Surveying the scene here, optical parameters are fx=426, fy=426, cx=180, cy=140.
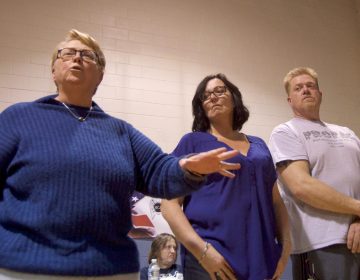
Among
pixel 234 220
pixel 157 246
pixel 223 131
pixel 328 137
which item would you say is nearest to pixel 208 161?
pixel 234 220

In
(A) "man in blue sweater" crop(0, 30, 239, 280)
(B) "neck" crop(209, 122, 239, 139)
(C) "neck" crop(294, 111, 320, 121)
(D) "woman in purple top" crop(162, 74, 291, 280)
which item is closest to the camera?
(A) "man in blue sweater" crop(0, 30, 239, 280)

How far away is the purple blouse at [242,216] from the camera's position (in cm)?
147

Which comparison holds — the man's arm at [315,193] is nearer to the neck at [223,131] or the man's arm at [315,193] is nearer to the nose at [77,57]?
the neck at [223,131]

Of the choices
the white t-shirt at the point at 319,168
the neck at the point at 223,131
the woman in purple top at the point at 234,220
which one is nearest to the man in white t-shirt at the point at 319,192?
the white t-shirt at the point at 319,168

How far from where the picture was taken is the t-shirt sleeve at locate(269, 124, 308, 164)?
1.79m

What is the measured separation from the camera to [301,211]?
5.79 feet

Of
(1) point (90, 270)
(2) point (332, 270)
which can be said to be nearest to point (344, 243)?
(2) point (332, 270)

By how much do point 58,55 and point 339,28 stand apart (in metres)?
4.36

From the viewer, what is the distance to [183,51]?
4094mm

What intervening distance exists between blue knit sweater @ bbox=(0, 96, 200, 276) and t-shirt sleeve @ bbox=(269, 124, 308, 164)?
0.73 metres

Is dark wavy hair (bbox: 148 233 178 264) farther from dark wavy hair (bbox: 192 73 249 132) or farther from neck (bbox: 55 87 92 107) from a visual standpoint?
neck (bbox: 55 87 92 107)

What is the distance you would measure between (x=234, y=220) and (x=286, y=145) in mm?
502

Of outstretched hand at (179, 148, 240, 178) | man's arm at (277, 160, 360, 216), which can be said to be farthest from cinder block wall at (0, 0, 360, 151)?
outstretched hand at (179, 148, 240, 178)

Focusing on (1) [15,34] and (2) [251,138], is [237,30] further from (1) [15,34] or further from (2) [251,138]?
(2) [251,138]
